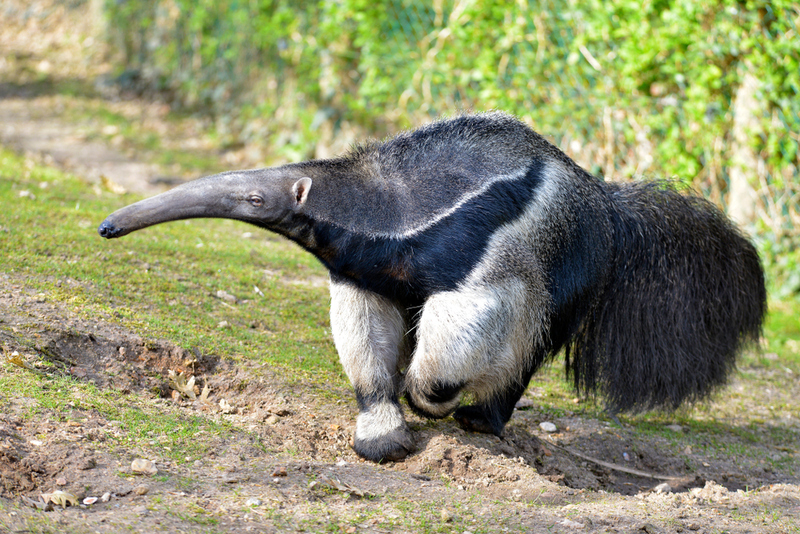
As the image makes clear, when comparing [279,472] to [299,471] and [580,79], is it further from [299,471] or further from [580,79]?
[580,79]

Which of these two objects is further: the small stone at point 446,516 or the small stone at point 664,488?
the small stone at point 664,488

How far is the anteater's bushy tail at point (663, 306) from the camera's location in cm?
405

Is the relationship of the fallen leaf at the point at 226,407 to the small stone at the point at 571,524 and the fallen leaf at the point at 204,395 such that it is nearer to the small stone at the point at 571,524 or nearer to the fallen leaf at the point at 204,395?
the fallen leaf at the point at 204,395

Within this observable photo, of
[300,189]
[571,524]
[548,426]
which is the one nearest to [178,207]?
[300,189]

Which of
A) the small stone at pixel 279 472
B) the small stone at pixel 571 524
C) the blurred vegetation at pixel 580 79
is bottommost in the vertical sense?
the small stone at pixel 279 472

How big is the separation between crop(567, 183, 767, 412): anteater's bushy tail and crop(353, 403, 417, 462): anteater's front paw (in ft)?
3.98

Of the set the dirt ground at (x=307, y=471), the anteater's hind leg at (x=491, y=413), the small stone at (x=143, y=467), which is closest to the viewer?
the dirt ground at (x=307, y=471)

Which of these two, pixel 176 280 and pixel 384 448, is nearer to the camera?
pixel 384 448

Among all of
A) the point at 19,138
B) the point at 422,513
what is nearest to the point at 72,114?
the point at 19,138

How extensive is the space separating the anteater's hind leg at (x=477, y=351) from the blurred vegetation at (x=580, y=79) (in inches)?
62.0

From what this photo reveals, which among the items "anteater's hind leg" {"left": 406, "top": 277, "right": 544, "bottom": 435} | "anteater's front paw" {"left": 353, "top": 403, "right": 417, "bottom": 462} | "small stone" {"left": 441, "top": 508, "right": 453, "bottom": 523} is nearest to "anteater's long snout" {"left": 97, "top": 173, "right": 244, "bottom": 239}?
"anteater's hind leg" {"left": 406, "top": 277, "right": 544, "bottom": 435}

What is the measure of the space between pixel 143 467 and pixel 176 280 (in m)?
2.22

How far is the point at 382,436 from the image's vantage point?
3.45 metres

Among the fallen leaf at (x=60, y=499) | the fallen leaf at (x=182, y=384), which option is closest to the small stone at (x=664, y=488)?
the fallen leaf at (x=182, y=384)
